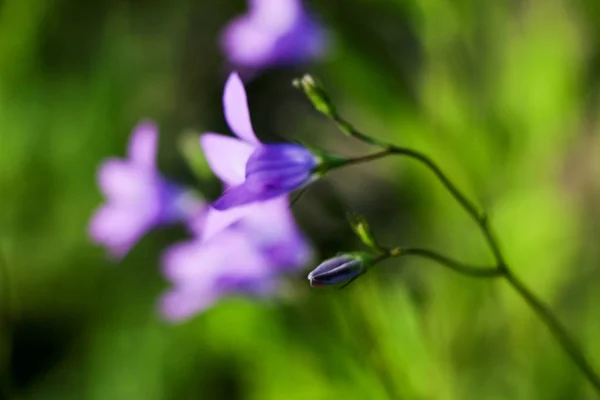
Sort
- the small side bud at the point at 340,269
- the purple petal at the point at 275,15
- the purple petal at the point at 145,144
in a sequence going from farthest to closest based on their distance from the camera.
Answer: the purple petal at the point at 275,15, the purple petal at the point at 145,144, the small side bud at the point at 340,269

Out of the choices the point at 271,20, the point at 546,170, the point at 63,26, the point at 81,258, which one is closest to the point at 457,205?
the point at 546,170

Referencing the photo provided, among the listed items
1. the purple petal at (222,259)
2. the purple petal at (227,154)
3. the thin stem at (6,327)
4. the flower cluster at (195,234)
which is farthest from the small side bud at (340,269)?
the thin stem at (6,327)

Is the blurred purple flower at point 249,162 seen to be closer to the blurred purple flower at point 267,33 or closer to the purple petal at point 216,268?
the purple petal at point 216,268

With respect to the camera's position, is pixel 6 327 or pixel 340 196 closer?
pixel 6 327

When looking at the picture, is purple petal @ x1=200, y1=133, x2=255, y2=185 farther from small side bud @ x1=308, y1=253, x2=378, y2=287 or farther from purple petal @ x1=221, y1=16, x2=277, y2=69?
purple petal @ x1=221, y1=16, x2=277, y2=69

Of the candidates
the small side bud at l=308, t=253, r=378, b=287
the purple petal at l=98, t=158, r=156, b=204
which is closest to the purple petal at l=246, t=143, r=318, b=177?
the small side bud at l=308, t=253, r=378, b=287

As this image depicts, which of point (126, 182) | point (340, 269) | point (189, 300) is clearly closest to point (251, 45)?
point (126, 182)

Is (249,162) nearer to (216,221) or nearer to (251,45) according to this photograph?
(216,221)
